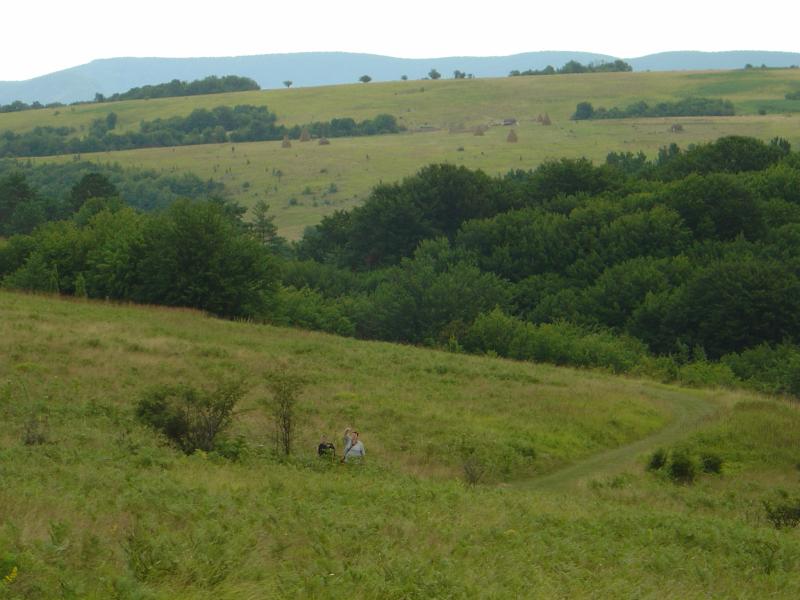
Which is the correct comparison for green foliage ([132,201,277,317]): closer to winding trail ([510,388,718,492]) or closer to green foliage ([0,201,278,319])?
green foliage ([0,201,278,319])

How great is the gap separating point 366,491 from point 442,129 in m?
151

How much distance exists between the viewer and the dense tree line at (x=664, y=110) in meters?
160

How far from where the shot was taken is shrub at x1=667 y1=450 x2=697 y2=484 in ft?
93.9

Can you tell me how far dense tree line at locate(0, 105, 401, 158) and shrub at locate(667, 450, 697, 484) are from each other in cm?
14326

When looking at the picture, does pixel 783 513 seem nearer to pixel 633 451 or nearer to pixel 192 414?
pixel 633 451

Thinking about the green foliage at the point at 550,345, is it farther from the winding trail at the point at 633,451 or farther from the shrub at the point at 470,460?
the shrub at the point at 470,460

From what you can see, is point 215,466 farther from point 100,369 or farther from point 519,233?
point 519,233

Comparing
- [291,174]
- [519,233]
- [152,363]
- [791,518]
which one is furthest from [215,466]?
[291,174]

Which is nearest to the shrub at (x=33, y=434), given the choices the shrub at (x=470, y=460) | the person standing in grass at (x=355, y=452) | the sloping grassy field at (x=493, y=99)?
the person standing in grass at (x=355, y=452)

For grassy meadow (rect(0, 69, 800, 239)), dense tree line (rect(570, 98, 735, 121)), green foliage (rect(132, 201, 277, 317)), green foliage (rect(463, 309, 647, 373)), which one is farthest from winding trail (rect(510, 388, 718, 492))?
dense tree line (rect(570, 98, 735, 121))

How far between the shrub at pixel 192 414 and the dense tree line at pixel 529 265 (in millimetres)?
30778

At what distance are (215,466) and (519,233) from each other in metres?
63.5

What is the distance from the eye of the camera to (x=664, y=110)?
16262 centimetres

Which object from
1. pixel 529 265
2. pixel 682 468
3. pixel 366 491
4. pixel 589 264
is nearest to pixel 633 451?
pixel 682 468
